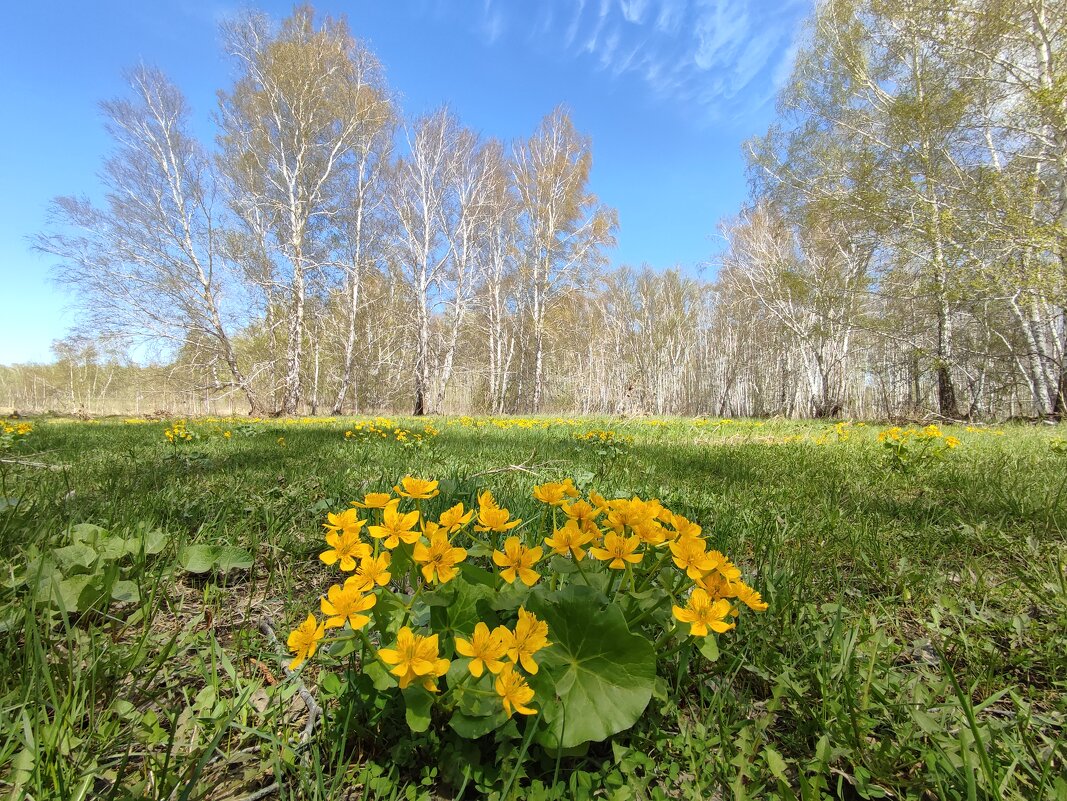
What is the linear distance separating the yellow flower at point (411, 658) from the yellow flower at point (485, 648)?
32 millimetres

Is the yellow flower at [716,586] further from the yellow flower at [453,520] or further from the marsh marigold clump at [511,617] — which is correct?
the yellow flower at [453,520]

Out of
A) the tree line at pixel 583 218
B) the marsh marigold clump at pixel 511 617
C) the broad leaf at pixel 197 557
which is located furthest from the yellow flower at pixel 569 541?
the tree line at pixel 583 218

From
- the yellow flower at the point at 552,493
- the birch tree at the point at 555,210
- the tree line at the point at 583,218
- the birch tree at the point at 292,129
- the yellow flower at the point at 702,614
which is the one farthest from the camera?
the birch tree at the point at 555,210

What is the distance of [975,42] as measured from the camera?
791cm

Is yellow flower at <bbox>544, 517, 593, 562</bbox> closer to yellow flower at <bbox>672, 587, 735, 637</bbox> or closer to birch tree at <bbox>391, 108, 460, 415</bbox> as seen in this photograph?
yellow flower at <bbox>672, 587, 735, 637</bbox>

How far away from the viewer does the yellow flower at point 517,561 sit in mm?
763

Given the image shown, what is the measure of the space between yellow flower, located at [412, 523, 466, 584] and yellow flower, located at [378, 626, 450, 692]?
0.35 feet

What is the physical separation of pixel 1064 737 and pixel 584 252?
19.4m

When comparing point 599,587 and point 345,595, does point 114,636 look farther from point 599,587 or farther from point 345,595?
point 599,587

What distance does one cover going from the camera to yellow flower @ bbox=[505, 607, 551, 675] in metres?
0.62

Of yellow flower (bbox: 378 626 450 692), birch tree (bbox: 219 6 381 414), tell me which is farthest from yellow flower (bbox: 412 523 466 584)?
birch tree (bbox: 219 6 381 414)

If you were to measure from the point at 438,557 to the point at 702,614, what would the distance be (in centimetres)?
47

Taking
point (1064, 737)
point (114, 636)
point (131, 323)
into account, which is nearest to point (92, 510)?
point (114, 636)

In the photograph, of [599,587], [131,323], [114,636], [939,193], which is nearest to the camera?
[599,587]
